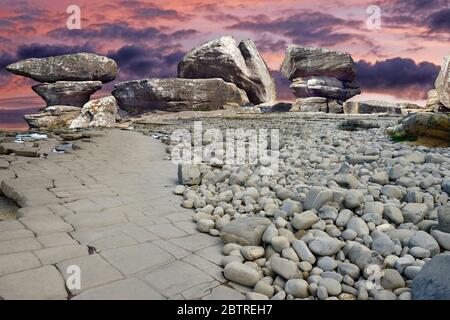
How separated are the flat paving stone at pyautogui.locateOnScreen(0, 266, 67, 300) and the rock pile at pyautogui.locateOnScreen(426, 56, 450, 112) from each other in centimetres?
3606

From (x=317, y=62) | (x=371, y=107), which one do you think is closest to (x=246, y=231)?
(x=371, y=107)

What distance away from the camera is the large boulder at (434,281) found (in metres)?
2.11

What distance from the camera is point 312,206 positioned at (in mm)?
3576

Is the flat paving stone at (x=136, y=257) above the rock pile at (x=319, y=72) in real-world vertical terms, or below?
below

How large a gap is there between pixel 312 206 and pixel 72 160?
5.34 m

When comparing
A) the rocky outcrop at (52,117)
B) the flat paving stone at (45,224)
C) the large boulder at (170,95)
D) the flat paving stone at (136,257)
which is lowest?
the flat paving stone at (136,257)

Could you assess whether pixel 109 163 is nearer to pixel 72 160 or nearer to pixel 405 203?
pixel 72 160

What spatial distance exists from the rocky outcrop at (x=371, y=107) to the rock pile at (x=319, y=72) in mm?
5562

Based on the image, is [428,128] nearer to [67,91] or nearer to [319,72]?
[67,91]

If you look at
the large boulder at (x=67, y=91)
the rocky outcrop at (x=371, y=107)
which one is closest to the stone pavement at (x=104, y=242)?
the rocky outcrop at (x=371, y=107)

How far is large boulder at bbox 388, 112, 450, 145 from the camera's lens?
739cm

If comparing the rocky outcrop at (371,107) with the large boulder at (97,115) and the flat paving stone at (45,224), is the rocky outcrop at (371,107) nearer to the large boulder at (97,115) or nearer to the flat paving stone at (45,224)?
the large boulder at (97,115)

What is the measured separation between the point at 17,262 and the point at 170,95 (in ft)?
87.8
